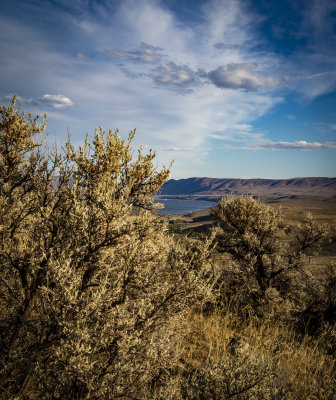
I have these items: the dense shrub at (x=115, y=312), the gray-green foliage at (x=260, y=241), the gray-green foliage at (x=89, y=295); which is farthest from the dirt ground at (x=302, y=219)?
the gray-green foliage at (x=89, y=295)

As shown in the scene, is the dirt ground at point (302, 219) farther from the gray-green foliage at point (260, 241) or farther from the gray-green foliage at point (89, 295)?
the gray-green foliage at point (89, 295)

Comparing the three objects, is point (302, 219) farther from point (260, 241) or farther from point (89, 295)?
point (89, 295)

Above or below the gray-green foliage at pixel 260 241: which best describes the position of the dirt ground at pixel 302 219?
below

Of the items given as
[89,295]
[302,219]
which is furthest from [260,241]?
[89,295]

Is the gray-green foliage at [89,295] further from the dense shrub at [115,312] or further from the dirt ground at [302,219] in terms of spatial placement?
the dirt ground at [302,219]

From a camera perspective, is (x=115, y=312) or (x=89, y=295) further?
(x=89, y=295)

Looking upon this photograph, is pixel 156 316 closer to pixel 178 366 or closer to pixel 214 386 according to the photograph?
pixel 214 386

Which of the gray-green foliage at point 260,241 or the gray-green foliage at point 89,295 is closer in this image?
the gray-green foliage at point 89,295

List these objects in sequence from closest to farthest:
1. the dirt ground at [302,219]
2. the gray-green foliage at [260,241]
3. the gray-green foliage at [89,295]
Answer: the gray-green foliage at [89,295] < the gray-green foliage at [260,241] < the dirt ground at [302,219]

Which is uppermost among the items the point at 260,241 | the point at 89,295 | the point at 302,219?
the point at 302,219

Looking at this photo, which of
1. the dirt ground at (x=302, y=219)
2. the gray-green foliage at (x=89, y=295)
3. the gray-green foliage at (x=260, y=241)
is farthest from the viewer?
the dirt ground at (x=302, y=219)

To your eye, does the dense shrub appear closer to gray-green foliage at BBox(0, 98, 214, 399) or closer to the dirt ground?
gray-green foliage at BBox(0, 98, 214, 399)

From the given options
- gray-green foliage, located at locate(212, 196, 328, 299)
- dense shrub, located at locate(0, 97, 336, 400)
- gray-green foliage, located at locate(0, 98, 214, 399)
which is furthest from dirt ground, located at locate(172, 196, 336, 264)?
gray-green foliage, located at locate(0, 98, 214, 399)

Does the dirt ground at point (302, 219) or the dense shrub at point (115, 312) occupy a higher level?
the dense shrub at point (115, 312)
